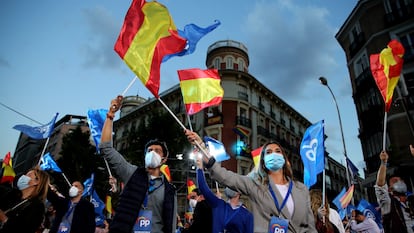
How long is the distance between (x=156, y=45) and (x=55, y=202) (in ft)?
9.65

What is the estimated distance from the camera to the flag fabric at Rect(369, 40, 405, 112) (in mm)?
5703

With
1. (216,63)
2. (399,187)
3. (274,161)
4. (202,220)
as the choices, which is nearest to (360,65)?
(216,63)

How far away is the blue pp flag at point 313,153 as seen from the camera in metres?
4.55

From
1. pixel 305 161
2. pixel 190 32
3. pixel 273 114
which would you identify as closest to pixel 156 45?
pixel 190 32

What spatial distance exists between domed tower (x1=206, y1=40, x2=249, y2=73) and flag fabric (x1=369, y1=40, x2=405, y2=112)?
24334 millimetres

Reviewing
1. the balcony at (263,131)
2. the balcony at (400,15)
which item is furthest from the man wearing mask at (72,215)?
the balcony at (263,131)

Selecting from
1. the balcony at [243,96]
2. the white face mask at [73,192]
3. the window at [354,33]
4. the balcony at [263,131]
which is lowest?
the white face mask at [73,192]

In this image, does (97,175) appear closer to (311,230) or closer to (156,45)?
(156,45)

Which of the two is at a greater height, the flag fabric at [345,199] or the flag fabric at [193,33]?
the flag fabric at [193,33]

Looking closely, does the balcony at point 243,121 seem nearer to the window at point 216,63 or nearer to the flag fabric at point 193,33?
the window at point 216,63

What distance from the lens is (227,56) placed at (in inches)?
1208

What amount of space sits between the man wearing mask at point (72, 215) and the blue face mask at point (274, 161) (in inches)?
120

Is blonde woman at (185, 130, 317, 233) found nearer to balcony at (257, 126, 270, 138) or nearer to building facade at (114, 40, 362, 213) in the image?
building facade at (114, 40, 362, 213)

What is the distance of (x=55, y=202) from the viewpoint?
425cm
